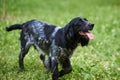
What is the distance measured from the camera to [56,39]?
768 cm

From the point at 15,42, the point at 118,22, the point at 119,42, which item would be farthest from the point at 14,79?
the point at 118,22

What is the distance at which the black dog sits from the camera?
714 centimetres

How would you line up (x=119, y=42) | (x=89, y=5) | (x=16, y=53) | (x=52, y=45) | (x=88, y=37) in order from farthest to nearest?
(x=89, y=5) < (x=119, y=42) < (x=16, y=53) < (x=52, y=45) < (x=88, y=37)

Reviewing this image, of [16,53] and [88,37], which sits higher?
[88,37]

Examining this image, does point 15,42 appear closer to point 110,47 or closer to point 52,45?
point 110,47

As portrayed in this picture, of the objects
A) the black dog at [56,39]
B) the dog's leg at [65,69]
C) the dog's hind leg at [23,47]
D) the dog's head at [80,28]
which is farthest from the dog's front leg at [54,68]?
A: the dog's hind leg at [23,47]

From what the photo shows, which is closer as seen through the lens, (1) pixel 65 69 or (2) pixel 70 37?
(2) pixel 70 37

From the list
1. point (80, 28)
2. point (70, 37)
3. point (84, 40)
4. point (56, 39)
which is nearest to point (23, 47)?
point (56, 39)

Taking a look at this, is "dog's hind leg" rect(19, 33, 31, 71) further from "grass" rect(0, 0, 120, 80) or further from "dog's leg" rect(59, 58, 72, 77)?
"dog's leg" rect(59, 58, 72, 77)

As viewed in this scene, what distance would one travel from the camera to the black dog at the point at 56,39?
7.14m

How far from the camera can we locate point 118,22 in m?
16.1

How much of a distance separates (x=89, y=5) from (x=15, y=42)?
39.7 feet

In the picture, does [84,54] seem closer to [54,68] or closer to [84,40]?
[54,68]

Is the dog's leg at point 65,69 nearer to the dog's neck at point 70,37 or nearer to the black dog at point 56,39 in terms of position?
the black dog at point 56,39
